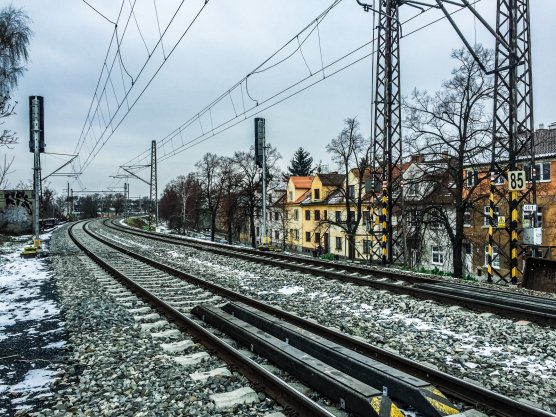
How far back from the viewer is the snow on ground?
4891 millimetres

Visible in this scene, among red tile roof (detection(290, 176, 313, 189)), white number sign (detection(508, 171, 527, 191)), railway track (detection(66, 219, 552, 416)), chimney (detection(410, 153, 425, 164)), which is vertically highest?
red tile roof (detection(290, 176, 313, 189))

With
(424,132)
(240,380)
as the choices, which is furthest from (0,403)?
(424,132)

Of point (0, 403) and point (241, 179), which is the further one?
point (241, 179)

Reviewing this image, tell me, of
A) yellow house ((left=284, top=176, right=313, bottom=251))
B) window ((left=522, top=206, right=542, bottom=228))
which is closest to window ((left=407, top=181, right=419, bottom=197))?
window ((left=522, top=206, right=542, bottom=228))

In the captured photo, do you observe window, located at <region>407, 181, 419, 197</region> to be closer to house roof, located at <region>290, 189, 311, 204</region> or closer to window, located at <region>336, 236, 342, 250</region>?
window, located at <region>336, 236, 342, 250</region>

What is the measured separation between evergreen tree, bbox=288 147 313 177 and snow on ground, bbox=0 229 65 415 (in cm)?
7426

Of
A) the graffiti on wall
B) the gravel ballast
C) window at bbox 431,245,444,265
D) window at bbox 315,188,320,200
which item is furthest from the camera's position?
window at bbox 315,188,320,200

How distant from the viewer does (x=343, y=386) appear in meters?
4.13

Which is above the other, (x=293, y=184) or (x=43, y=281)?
(x=293, y=184)

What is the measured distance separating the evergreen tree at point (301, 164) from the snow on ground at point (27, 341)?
74263 mm

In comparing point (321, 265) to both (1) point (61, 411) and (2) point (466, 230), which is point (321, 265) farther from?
(2) point (466, 230)

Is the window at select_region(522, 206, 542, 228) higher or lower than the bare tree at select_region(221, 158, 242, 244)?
lower

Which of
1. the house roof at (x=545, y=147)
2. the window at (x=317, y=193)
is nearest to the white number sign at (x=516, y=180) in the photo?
the house roof at (x=545, y=147)

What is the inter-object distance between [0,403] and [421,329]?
5754 mm
